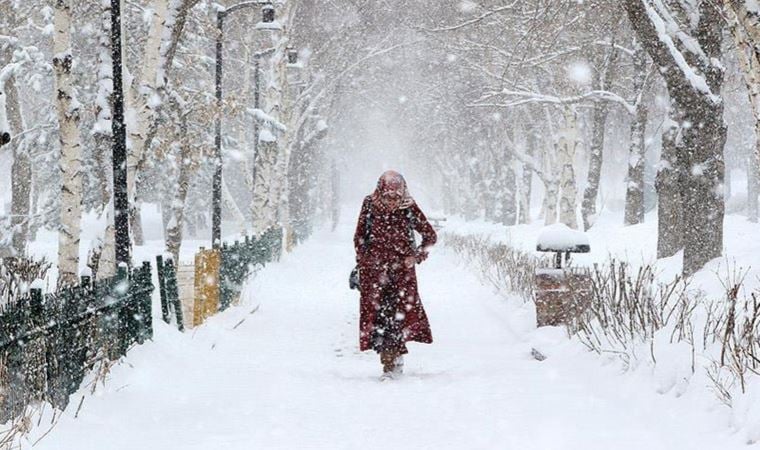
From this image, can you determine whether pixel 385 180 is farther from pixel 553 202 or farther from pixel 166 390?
pixel 553 202

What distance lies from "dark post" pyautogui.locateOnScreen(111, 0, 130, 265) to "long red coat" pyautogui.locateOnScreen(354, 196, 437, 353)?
3.36 m

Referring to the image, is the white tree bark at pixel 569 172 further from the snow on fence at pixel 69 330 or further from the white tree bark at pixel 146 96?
the snow on fence at pixel 69 330

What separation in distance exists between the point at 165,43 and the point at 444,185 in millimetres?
47288

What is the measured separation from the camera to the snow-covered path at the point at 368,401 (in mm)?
4832

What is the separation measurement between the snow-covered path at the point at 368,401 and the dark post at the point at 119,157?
1443 millimetres

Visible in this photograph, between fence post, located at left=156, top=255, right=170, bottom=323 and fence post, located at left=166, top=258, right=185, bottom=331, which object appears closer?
fence post, located at left=156, top=255, right=170, bottom=323

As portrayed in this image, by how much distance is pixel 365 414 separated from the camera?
5.62 m

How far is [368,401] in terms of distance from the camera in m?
6.03

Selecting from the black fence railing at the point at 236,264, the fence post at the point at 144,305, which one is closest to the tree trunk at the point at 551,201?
the black fence railing at the point at 236,264

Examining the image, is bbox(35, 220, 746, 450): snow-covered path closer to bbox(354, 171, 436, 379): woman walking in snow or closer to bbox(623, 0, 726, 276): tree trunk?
bbox(354, 171, 436, 379): woman walking in snow

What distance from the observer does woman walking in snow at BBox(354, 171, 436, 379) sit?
704cm

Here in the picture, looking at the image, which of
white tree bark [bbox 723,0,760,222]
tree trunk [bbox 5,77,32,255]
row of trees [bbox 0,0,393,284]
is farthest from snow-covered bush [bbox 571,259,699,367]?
tree trunk [bbox 5,77,32,255]

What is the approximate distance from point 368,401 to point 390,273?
1478 mm

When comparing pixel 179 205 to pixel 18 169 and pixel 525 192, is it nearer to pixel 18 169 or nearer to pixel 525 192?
pixel 18 169
